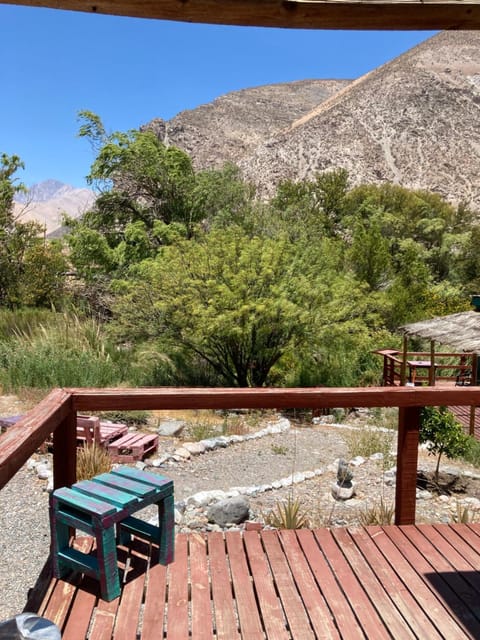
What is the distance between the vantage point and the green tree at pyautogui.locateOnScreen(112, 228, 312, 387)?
35.0 ft

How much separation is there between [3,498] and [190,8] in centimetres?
520

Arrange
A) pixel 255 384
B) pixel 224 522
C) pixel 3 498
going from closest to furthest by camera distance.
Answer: pixel 224 522
pixel 3 498
pixel 255 384

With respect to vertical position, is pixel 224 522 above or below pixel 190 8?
below

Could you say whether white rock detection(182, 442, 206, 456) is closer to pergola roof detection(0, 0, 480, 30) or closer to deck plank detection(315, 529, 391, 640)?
deck plank detection(315, 529, 391, 640)

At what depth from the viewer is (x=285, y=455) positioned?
300 inches

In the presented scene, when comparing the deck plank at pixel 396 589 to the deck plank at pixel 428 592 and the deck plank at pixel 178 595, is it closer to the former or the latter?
the deck plank at pixel 428 592

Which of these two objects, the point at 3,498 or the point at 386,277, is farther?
the point at 386,277

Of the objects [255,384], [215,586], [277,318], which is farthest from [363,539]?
[255,384]

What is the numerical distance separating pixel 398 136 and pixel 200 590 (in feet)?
189

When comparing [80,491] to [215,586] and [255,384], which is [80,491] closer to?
[215,586]

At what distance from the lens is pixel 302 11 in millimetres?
1562

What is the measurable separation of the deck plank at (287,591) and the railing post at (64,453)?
0.99 m

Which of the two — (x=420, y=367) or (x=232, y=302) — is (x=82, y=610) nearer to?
(x=232, y=302)

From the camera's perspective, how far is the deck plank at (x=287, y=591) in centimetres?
192
